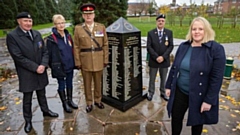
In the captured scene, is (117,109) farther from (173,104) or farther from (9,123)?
(9,123)

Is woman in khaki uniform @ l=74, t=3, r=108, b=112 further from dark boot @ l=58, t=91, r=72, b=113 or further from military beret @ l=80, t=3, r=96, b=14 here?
dark boot @ l=58, t=91, r=72, b=113

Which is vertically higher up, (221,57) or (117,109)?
(221,57)

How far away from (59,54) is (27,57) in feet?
1.81

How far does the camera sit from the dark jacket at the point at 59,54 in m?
3.26

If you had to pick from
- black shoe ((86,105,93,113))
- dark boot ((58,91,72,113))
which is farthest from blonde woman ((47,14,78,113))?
black shoe ((86,105,93,113))

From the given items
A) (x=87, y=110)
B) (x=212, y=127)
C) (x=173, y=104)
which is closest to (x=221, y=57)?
(x=173, y=104)

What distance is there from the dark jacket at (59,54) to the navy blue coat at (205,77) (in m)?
1.94

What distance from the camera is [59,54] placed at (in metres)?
3.29

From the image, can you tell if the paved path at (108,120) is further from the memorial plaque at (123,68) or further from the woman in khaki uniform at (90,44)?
the woman in khaki uniform at (90,44)

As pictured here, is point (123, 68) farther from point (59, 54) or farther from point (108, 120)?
point (59, 54)

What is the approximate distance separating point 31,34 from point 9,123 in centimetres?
166

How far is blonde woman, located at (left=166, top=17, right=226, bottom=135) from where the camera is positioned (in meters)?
2.04

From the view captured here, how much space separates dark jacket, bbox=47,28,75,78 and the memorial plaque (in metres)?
0.76

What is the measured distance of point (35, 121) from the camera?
3.41 m
